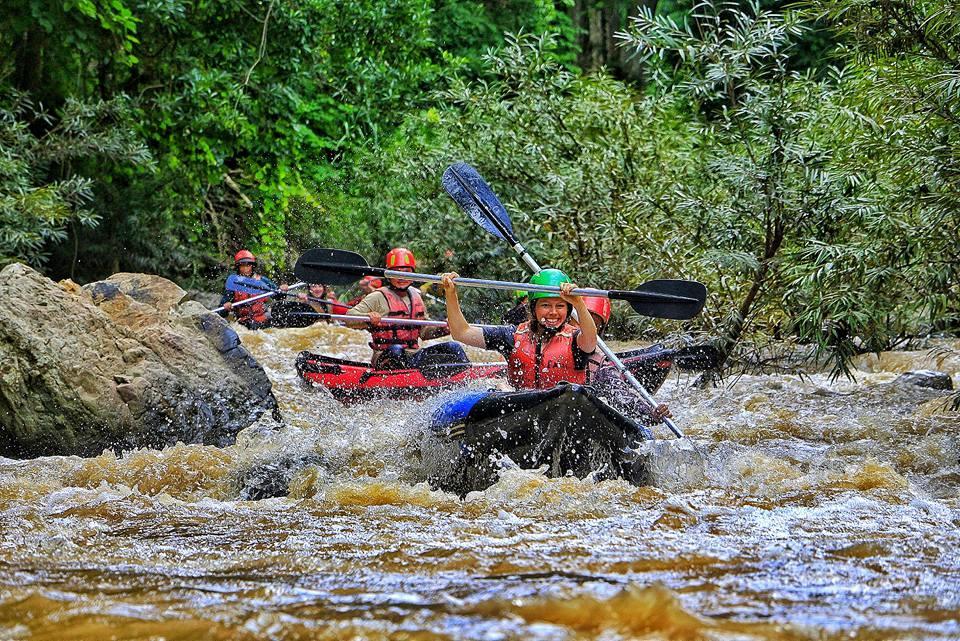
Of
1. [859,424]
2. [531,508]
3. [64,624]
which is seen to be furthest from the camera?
[859,424]

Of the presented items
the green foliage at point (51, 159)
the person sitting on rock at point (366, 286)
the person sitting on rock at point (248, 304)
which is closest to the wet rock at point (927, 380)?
the person sitting on rock at point (366, 286)

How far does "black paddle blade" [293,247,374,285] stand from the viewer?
687 cm

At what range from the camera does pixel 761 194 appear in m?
7.48

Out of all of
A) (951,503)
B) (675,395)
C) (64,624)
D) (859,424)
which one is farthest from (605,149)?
(64,624)

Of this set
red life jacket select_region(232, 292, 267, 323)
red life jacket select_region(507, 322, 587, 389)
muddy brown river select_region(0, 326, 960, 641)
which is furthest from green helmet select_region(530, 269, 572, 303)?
red life jacket select_region(232, 292, 267, 323)

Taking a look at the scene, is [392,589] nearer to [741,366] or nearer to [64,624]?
[64,624]

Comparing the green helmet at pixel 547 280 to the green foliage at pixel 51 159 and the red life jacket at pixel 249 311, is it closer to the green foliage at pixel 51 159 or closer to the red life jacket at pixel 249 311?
the green foliage at pixel 51 159

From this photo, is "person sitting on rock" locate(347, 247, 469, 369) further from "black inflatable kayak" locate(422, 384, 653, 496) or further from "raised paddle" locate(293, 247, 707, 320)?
"black inflatable kayak" locate(422, 384, 653, 496)

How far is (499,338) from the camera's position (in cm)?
619

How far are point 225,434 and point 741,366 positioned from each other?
12.6ft

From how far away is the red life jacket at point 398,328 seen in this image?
349 inches

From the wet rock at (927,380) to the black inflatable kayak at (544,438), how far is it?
4330 mm

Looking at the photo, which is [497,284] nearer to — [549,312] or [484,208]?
[549,312]

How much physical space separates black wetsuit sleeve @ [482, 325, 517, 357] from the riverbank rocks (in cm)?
160
